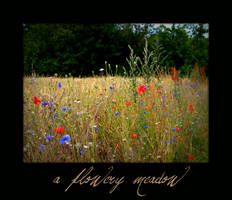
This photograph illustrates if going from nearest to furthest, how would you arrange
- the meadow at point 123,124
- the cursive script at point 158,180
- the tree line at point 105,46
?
the cursive script at point 158,180 < the meadow at point 123,124 < the tree line at point 105,46

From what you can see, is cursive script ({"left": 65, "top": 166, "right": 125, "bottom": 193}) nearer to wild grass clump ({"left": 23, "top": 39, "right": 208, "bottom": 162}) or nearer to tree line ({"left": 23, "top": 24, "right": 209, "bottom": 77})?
wild grass clump ({"left": 23, "top": 39, "right": 208, "bottom": 162})

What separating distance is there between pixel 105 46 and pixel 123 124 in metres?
2.30

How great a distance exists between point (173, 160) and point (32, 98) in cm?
170

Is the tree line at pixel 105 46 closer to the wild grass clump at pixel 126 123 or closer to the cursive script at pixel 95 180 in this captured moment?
the wild grass clump at pixel 126 123

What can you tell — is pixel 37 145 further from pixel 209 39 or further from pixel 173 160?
pixel 209 39

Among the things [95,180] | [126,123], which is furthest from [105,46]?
[95,180]

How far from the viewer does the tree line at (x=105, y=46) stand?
204 centimetres

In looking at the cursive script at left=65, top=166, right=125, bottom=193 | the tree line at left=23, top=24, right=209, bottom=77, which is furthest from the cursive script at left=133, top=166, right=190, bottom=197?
the tree line at left=23, top=24, right=209, bottom=77

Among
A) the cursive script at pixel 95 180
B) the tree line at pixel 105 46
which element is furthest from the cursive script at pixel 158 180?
the tree line at pixel 105 46

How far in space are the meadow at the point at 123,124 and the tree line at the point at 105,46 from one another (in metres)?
0.29

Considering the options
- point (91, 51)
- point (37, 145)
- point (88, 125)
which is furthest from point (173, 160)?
point (91, 51)

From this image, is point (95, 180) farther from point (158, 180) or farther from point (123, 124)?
point (123, 124)

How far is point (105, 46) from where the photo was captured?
3840mm

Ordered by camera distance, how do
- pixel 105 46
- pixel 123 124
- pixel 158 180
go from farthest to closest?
pixel 105 46, pixel 123 124, pixel 158 180
